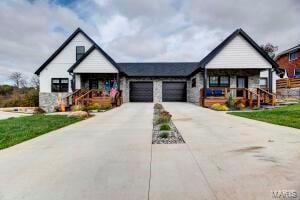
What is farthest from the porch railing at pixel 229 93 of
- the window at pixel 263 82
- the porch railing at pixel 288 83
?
the porch railing at pixel 288 83

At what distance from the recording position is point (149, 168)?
3.86 m

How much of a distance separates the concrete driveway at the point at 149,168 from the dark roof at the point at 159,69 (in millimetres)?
19291

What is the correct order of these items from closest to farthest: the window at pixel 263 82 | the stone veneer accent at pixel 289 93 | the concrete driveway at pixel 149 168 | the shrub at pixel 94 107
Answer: the concrete driveway at pixel 149 168
the shrub at pixel 94 107
the stone veneer accent at pixel 289 93
the window at pixel 263 82

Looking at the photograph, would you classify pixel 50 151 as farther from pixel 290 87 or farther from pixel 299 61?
pixel 299 61

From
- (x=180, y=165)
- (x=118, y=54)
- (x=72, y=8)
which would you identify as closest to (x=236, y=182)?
(x=180, y=165)

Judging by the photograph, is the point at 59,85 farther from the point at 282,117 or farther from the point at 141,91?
the point at 282,117

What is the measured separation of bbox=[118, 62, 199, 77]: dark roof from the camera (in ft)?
83.0

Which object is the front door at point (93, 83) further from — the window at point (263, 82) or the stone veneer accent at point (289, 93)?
the stone veneer accent at point (289, 93)

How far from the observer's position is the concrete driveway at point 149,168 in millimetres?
2969

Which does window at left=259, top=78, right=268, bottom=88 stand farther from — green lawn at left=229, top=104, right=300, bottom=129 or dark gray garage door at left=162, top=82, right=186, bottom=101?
green lawn at left=229, top=104, right=300, bottom=129

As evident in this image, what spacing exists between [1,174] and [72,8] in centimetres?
1341

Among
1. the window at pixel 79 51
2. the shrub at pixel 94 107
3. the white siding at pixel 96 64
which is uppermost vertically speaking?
the window at pixel 79 51

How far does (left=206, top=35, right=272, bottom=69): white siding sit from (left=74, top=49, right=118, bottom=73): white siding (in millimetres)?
7952

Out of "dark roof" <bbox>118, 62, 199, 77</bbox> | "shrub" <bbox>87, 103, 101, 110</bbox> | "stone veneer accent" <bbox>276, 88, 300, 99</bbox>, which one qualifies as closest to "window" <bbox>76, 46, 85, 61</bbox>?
"dark roof" <bbox>118, 62, 199, 77</bbox>
